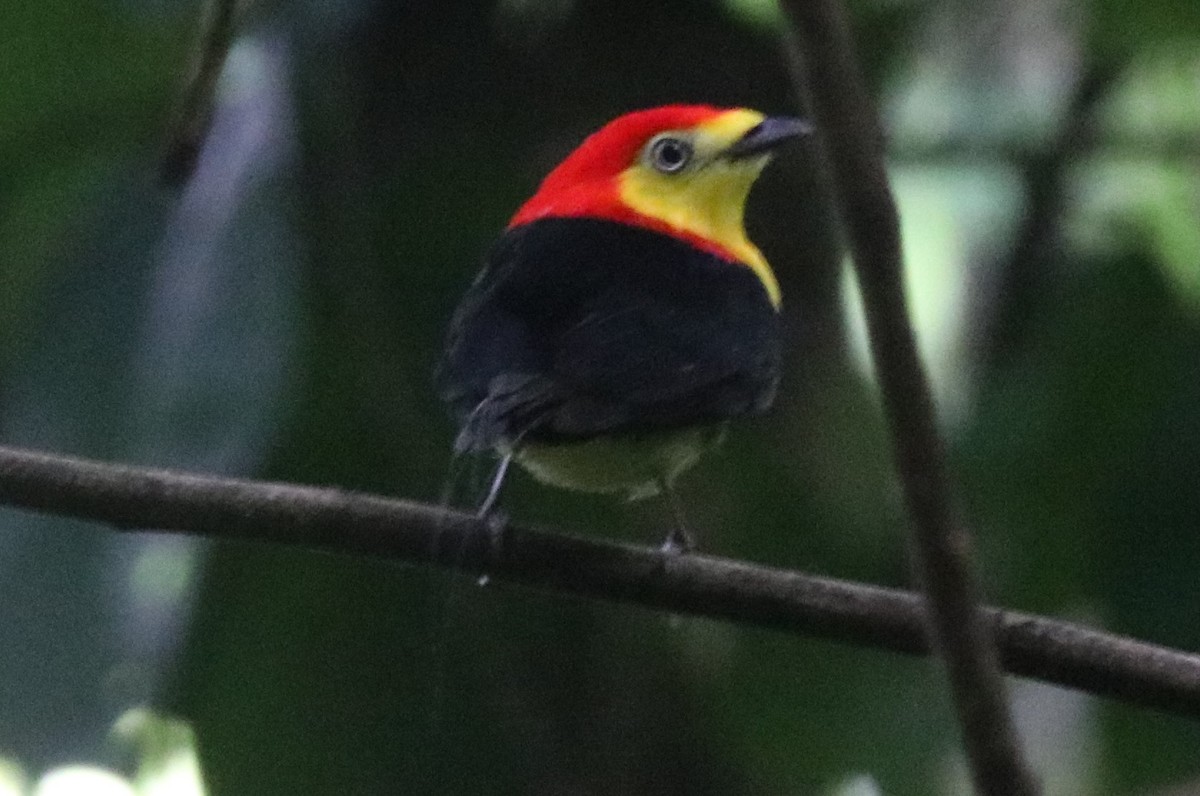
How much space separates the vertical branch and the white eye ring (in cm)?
166

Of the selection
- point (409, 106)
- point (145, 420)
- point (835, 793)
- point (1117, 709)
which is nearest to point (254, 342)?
point (145, 420)

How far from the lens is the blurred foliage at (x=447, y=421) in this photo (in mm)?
2574

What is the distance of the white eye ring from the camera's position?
280 cm

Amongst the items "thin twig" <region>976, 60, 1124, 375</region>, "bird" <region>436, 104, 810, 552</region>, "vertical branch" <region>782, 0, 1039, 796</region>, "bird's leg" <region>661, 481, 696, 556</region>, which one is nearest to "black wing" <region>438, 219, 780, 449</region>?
"bird" <region>436, 104, 810, 552</region>

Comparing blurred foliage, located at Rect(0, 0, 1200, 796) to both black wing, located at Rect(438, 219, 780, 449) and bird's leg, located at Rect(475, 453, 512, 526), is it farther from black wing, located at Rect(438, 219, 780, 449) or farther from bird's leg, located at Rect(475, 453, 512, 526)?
black wing, located at Rect(438, 219, 780, 449)

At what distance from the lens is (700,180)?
2.81m

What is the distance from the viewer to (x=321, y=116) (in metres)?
2.97

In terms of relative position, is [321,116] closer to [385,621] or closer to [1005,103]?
[385,621]

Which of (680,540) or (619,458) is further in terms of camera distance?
(680,540)

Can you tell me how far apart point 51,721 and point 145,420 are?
1.33 ft

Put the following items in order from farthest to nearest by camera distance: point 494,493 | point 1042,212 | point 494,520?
point 1042,212 → point 494,493 → point 494,520

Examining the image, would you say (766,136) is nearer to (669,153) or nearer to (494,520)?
(669,153)

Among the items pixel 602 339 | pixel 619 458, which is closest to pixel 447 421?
pixel 619 458

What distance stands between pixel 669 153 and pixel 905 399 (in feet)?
5.66
